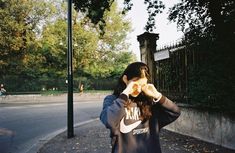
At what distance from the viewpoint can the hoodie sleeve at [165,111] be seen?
101 inches

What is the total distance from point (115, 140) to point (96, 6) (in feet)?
29.9

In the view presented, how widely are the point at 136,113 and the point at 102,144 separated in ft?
18.2

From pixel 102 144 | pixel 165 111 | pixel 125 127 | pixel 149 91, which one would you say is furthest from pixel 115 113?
pixel 102 144

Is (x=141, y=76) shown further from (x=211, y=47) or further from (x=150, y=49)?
(x=150, y=49)

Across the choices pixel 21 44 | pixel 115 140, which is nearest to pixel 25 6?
pixel 21 44

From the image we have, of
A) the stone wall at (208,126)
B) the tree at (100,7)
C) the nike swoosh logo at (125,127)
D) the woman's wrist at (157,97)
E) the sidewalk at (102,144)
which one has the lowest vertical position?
the sidewalk at (102,144)

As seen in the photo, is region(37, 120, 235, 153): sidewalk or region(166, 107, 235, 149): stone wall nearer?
region(166, 107, 235, 149): stone wall

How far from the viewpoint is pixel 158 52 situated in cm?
1087

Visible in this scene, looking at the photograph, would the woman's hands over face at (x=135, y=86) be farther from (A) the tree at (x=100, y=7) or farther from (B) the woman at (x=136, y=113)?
(A) the tree at (x=100, y=7)

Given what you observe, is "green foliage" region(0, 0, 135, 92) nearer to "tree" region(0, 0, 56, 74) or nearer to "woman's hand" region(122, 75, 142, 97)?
"tree" region(0, 0, 56, 74)

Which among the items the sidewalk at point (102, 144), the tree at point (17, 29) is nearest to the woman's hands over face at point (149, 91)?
the sidewalk at point (102, 144)

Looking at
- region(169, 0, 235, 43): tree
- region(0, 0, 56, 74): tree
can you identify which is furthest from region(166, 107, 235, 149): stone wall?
region(0, 0, 56, 74): tree

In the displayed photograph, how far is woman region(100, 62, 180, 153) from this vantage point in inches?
94.9

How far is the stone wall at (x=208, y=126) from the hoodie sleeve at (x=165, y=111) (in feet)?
15.5
